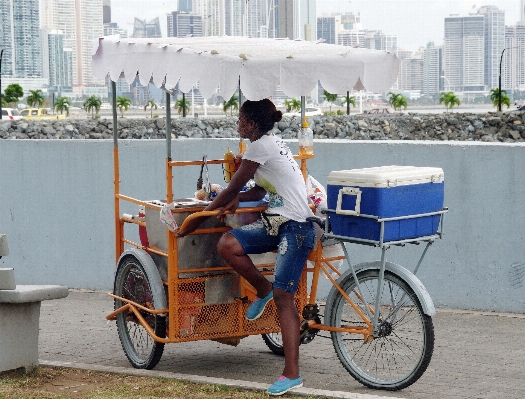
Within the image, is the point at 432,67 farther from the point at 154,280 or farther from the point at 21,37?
the point at 154,280

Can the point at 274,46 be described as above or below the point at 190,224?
above

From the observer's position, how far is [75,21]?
616ft

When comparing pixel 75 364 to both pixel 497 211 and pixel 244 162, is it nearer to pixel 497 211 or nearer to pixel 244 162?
pixel 244 162

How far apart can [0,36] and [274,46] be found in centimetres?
13976

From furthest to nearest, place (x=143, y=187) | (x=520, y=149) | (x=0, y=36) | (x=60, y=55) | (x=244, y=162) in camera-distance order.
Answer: (x=60, y=55), (x=0, y=36), (x=143, y=187), (x=520, y=149), (x=244, y=162)

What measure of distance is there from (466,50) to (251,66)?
173 meters

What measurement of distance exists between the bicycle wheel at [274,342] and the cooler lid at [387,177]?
1.61 metres

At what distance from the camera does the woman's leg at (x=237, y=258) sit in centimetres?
593

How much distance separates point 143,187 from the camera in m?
9.82

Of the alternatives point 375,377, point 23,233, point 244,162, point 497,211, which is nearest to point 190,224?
point 244,162

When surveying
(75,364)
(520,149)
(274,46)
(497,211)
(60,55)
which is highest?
(60,55)

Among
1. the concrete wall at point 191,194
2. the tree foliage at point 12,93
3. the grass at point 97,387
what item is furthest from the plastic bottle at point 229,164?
the tree foliage at point 12,93

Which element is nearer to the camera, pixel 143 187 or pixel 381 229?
pixel 381 229

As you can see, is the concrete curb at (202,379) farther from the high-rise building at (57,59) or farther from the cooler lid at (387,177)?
the high-rise building at (57,59)
